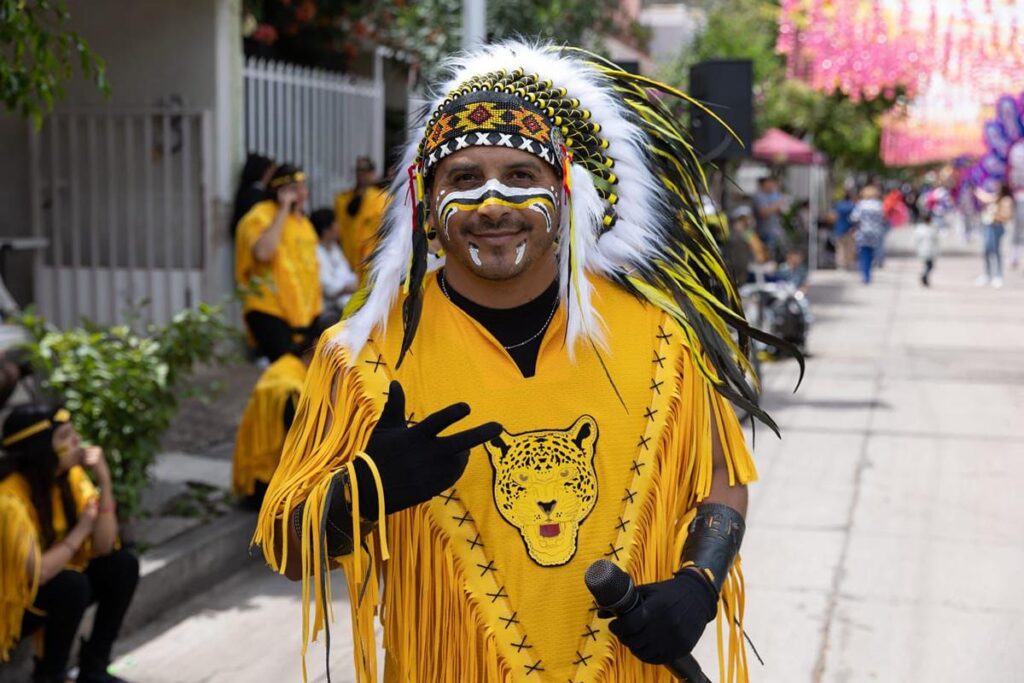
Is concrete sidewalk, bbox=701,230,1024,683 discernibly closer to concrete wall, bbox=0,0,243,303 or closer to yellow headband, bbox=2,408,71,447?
yellow headband, bbox=2,408,71,447

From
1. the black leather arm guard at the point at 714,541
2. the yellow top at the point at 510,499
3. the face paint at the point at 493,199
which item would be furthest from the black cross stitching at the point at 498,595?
the face paint at the point at 493,199

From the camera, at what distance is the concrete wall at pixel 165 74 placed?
9.52 meters

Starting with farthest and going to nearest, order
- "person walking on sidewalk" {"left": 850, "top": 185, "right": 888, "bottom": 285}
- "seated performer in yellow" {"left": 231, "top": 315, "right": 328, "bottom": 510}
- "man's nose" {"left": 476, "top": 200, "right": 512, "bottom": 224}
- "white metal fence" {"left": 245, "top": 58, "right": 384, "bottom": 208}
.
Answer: "person walking on sidewalk" {"left": 850, "top": 185, "right": 888, "bottom": 285} < "white metal fence" {"left": 245, "top": 58, "right": 384, "bottom": 208} < "seated performer in yellow" {"left": 231, "top": 315, "right": 328, "bottom": 510} < "man's nose" {"left": 476, "top": 200, "right": 512, "bottom": 224}

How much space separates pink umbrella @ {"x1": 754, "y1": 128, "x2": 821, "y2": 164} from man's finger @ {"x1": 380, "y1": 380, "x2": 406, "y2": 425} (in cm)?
2022

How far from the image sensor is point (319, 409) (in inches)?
90.8

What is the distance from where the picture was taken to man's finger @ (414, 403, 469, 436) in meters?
2.05

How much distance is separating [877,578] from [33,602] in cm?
341

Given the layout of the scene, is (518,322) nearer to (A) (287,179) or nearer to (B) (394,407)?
(B) (394,407)

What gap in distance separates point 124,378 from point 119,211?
481cm

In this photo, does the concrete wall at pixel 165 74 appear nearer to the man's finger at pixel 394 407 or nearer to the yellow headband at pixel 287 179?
the yellow headband at pixel 287 179

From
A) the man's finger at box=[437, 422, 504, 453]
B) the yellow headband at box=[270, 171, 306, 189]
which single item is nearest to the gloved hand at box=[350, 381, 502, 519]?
the man's finger at box=[437, 422, 504, 453]

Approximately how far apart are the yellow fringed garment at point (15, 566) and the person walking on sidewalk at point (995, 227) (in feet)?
61.9

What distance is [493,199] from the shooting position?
2213 millimetres

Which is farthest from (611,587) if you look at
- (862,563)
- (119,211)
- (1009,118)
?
(1009,118)
